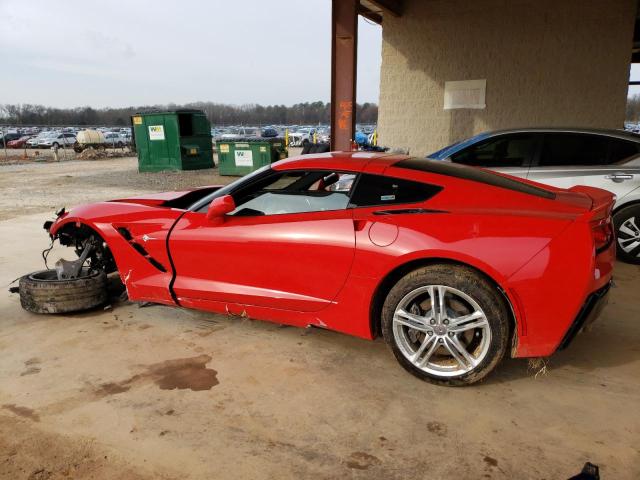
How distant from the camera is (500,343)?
2730 millimetres

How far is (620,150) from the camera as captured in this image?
5367 mm

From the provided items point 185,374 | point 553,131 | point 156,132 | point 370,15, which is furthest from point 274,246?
point 156,132

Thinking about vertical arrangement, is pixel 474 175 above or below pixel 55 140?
above

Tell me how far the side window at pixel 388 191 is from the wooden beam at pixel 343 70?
5.56 metres

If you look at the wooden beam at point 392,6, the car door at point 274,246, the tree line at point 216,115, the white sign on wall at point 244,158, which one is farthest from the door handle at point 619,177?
the tree line at point 216,115

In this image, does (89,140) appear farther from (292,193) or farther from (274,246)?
(274,246)

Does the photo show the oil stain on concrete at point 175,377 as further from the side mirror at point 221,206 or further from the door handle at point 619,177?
the door handle at point 619,177

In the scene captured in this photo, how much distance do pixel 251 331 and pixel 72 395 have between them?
1.29 m

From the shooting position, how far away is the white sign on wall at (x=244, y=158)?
16.3 meters

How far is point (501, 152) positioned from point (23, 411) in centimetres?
533

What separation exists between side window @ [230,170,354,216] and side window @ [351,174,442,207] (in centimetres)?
14

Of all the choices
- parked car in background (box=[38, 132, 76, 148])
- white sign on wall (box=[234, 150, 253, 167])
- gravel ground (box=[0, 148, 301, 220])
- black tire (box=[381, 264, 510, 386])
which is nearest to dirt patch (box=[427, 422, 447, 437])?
black tire (box=[381, 264, 510, 386])

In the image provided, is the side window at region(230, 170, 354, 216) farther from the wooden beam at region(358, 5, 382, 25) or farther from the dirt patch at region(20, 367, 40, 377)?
the wooden beam at region(358, 5, 382, 25)

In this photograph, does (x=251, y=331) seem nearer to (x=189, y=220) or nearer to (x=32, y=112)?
(x=189, y=220)
